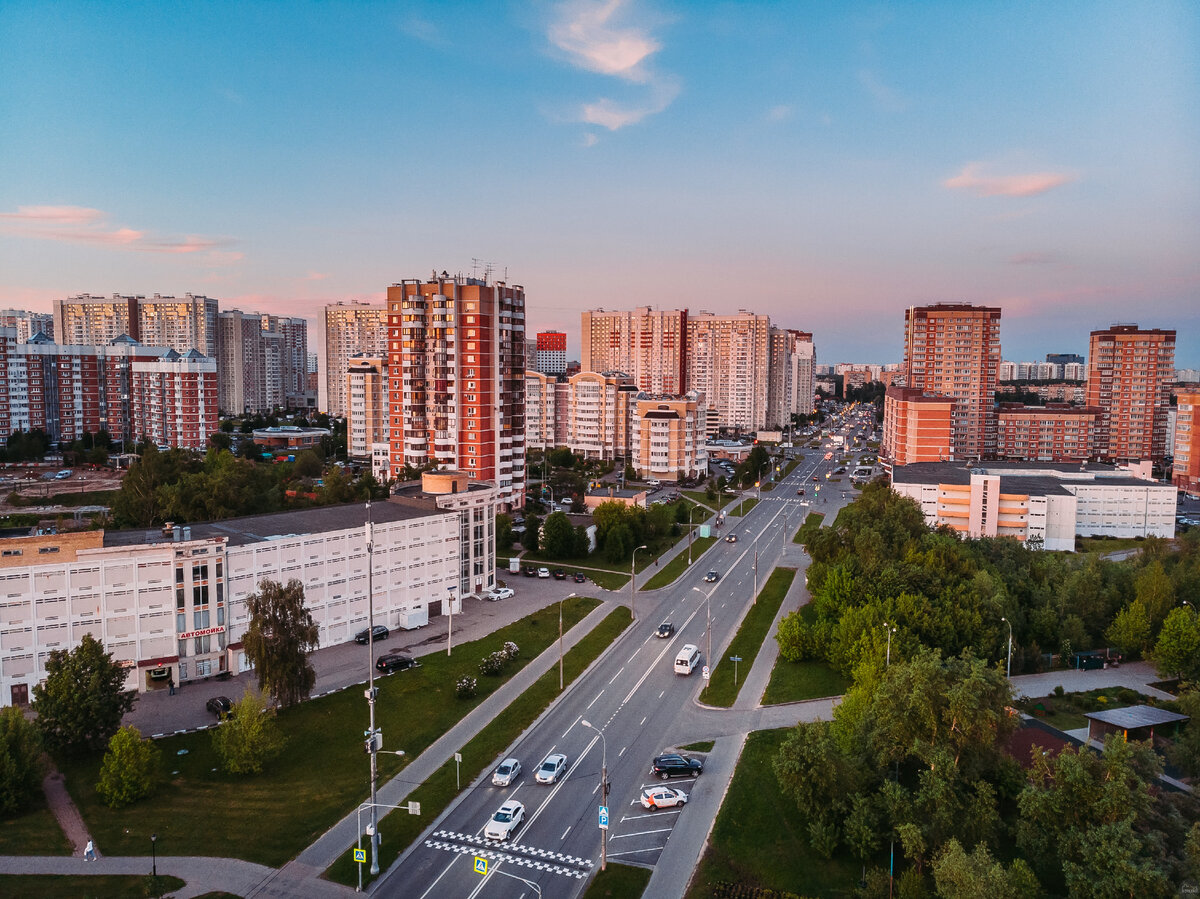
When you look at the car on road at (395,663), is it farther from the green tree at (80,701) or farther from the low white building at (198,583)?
the green tree at (80,701)

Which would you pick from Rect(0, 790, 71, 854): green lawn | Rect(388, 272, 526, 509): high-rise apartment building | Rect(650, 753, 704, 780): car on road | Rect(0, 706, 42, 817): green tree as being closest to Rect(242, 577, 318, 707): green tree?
Rect(0, 706, 42, 817): green tree

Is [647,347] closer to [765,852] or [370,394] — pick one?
[370,394]

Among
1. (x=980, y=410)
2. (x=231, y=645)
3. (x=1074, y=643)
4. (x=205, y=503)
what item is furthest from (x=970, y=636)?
(x=980, y=410)

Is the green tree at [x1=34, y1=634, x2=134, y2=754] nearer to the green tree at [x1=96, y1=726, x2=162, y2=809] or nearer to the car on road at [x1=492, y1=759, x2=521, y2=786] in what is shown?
the green tree at [x1=96, y1=726, x2=162, y2=809]

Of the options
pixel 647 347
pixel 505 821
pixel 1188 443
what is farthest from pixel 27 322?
pixel 1188 443

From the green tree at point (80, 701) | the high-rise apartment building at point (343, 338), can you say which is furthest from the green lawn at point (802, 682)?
the high-rise apartment building at point (343, 338)

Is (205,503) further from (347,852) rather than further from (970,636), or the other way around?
(970,636)
